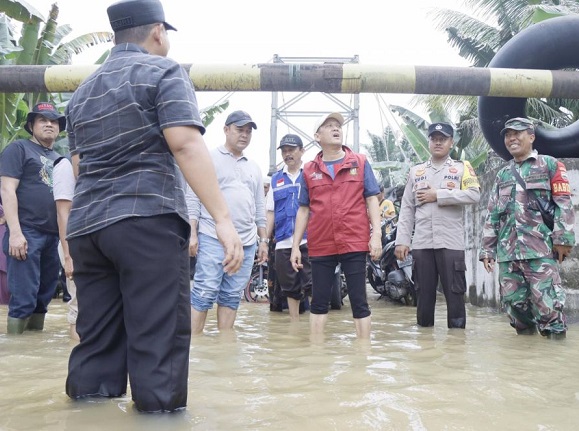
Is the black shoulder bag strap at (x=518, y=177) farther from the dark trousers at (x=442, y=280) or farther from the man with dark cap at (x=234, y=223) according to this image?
the man with dark cap at (x=234, y=223)

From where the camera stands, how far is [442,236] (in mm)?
5516

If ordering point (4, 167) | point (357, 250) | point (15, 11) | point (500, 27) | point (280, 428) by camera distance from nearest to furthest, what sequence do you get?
point (280, 428) → point (357, 250) → point (4, 167) → point (15, 11) → point (500, 27)

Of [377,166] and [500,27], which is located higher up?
[500,27]

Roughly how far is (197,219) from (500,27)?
17267 mm

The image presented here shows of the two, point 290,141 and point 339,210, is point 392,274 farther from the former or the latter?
point 339,210

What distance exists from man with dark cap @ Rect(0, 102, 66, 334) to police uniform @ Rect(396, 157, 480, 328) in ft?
10.4

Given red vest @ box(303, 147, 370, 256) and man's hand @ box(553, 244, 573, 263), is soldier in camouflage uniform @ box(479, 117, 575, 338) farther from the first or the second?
red vest @ box(303, 147, 370, 256)

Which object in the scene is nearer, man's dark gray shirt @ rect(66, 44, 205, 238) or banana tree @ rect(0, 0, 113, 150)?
man's dark gray shirt @ rect(66, 44, 205, 238)

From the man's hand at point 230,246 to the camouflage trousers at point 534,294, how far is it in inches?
137

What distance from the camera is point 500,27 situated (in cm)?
1953

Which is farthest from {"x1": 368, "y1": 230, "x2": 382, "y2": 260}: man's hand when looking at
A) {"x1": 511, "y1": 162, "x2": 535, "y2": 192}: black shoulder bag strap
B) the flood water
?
{"x1": 511, "y1": 162, "x2": 535, "y2": 192}: black shoulder bag strap

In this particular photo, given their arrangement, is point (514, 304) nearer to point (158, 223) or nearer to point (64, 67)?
point (158, 223)

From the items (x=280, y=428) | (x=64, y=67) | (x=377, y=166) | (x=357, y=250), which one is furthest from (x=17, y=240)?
(x=377, y=166)

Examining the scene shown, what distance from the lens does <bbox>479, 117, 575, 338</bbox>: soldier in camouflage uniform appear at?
4965 millimetres
